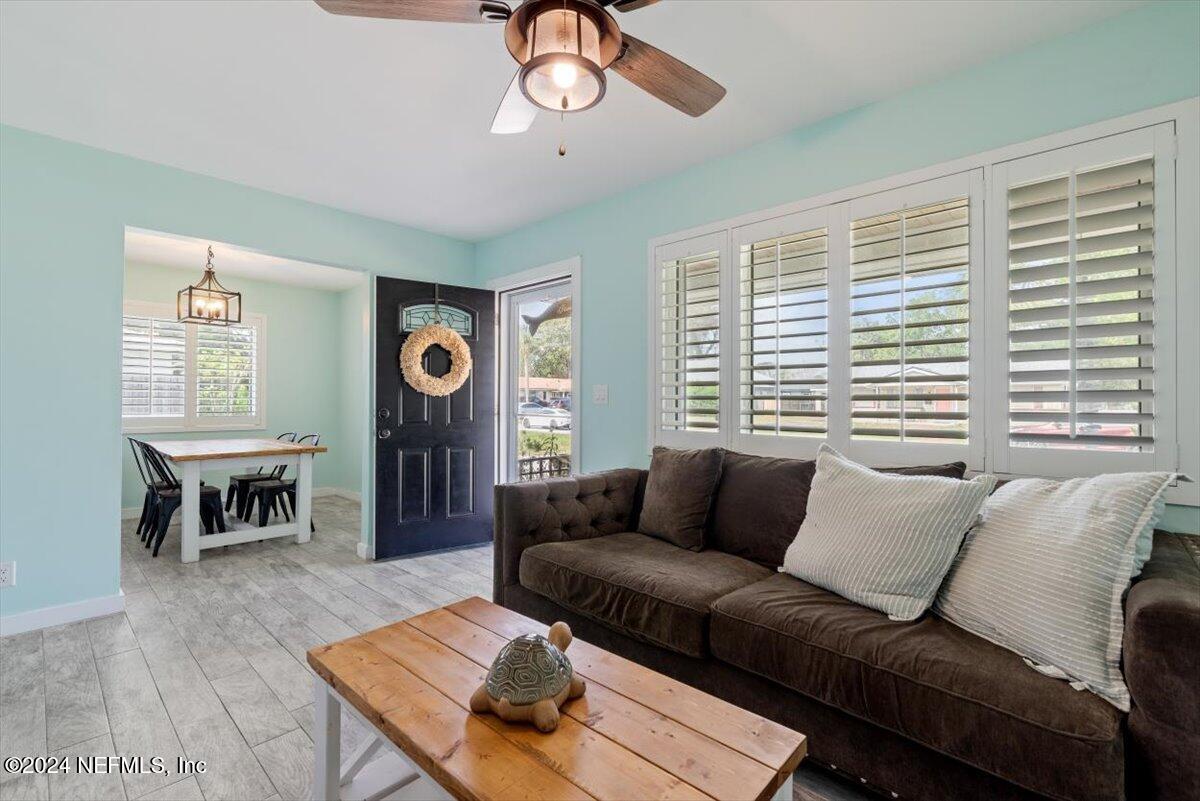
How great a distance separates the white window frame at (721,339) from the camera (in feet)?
9.76

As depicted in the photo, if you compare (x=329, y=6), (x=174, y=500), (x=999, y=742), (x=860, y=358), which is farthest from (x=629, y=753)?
(x=174, y=500)

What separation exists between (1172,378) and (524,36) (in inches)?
90.1

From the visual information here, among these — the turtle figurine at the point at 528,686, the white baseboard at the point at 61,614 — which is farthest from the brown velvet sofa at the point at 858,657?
the white baseboard at the point at 61,614

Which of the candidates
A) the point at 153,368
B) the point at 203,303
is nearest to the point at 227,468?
the point at 203,303

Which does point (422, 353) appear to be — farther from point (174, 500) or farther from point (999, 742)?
point (999, 742)

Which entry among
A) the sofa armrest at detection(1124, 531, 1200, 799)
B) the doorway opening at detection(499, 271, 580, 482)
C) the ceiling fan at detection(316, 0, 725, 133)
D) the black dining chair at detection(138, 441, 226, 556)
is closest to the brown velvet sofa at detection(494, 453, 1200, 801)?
the sofa armrest at detection(1124, 531, 1200, 799)

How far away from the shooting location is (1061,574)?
140 cm

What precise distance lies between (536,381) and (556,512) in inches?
81.0

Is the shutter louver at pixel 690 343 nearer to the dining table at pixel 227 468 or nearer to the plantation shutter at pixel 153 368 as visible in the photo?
the dining table at pixel 227 468

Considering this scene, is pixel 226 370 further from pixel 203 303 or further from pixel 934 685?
pixel 934 685

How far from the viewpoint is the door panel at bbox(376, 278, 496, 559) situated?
400 centimetres

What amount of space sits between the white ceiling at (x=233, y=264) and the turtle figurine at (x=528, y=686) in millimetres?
4066

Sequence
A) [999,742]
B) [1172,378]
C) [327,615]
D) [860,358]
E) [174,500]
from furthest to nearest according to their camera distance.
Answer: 1. [174,500]
2. [327,615]
3. [860,358]
4. [1172,378]
5. [999,742]

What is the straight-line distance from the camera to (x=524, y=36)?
137 cm
